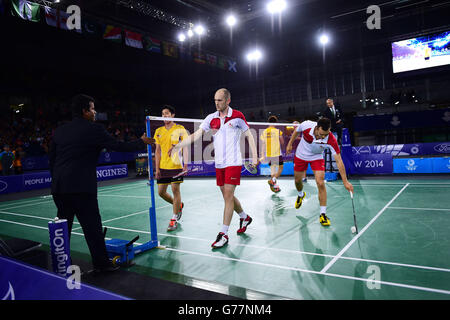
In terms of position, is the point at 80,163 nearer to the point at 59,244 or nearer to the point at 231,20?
the point at 59,244

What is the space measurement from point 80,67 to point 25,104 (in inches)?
207

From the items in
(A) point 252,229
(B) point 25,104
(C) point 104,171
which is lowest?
(A) point 252,229

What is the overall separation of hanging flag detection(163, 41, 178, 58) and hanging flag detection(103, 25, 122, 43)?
11.2 feet

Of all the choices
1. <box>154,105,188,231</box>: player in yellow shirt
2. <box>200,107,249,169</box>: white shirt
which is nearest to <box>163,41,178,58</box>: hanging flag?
<box>154,105,188,231</box>: player in yellow shirt

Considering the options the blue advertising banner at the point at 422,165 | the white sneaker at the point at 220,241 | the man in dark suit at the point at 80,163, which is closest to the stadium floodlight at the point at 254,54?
the blue advertising banner at the point at 422,165

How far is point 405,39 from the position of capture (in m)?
16.4

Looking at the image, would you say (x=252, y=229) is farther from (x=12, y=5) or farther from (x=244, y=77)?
(x=244, y=77)

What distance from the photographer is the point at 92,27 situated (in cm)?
1492

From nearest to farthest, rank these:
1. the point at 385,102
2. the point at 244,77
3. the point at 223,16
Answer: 1. the point at 223,16
2. the point at 385,102
3. the point at 244,77

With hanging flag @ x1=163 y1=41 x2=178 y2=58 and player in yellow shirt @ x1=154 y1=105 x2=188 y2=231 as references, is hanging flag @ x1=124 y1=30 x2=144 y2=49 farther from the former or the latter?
player in yellow shirt @ x1=154 y1=105 x2=188 y2=231

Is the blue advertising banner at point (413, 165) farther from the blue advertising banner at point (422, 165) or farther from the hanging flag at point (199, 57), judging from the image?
the hanging flag at point (199, 57)

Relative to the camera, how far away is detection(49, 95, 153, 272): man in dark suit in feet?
10.6
